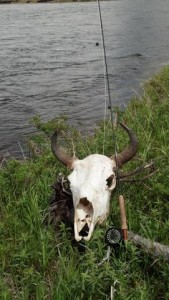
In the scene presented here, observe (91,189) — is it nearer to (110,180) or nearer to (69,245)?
(110,180)

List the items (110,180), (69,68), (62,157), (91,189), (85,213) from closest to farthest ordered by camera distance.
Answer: (85,213)
(91,189)
(110,180)
(62,157)
(69,68)

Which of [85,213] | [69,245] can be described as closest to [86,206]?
[85,213]

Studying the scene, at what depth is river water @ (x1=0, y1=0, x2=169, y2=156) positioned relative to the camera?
582 inches

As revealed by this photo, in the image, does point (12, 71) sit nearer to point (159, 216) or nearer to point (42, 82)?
point (42, 82)

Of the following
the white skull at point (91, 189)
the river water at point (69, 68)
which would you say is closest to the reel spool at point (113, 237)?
the white skull at point (91, 189)

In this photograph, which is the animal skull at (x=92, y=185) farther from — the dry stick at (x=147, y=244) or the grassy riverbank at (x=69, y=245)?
the dry stick at (x=147, y=244)

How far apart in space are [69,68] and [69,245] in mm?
16942

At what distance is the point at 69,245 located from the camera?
18.7 ft

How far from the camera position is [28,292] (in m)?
5.11

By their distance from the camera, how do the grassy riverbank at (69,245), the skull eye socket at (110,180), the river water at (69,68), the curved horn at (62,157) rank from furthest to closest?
1. the river water at (69,68)
2. the curved horn at (62,157)
3. the skull eye socket at (110,180)
4. the grassy riverbank at (69,245)

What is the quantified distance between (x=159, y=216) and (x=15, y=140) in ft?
21.8

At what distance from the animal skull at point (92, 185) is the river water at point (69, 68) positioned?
16.7 feet

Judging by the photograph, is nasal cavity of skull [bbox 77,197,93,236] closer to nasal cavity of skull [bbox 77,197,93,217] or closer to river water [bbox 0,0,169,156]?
nasal cavity of skull [bbox 77,197,93,217]

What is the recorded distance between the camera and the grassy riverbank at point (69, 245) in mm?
4965
